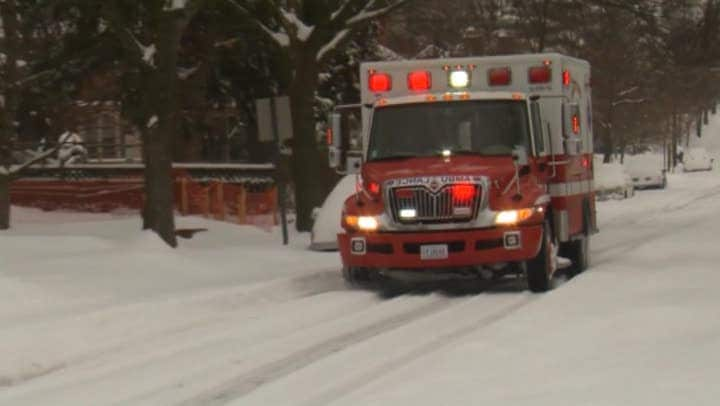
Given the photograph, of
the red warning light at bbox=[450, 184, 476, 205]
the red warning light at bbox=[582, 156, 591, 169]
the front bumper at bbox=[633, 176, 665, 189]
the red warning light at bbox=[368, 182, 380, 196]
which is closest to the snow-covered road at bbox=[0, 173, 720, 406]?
the red warning light at bbox=[450, 184, 476, 205]

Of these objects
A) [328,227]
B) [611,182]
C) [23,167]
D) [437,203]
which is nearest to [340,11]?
[328,227]

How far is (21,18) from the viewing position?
22562mm

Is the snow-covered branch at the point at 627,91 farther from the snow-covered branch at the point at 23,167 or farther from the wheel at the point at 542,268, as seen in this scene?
the wheel at the point at 542,268

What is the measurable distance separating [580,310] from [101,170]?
31.1 m

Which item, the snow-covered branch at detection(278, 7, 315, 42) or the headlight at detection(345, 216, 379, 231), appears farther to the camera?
the snow-covered branch at detection(278, 7, 315, 42)

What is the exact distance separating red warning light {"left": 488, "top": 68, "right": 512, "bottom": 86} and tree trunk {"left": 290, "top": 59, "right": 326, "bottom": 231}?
8823 mm

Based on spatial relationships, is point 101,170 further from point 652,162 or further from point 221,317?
point 221,317

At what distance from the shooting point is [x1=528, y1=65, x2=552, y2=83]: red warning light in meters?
16.0

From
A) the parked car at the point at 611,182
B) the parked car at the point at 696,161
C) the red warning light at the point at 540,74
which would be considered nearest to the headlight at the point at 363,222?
the red warning light at the point at 540,74

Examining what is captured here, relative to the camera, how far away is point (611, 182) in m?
46.3

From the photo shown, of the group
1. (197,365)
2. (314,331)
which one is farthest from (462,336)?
(197,365)

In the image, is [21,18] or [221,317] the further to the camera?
[21,18]

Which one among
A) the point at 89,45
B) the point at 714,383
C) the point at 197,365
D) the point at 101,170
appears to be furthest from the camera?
the point at 101,170

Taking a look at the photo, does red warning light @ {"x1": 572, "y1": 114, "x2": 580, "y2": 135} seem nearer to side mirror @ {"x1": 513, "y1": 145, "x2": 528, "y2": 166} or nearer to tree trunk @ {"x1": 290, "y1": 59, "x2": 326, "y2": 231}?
side mirror @ {"x1": 513, "y1": 145, "x2": 528, "y2": 166}
